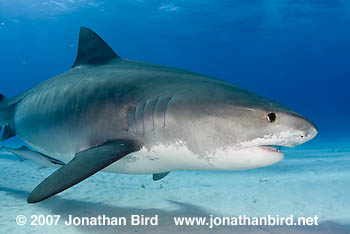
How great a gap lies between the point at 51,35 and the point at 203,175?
6211cm

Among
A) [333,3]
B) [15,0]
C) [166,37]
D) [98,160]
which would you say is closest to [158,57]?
[166,37]

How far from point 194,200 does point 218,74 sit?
94758 millimetres

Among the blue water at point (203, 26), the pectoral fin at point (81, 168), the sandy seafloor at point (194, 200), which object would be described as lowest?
the sandy seafloor at point (194, 200)

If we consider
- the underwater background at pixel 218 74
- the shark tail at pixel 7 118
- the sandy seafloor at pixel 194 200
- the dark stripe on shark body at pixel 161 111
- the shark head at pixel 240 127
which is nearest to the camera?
the shark head at pixel 240 127

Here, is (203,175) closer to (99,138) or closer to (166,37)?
(99,138)

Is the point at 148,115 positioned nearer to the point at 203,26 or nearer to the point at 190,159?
the point at 190,159

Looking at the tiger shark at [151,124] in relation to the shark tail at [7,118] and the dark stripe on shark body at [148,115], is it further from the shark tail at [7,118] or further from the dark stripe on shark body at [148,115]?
the shark tail at [7,118]

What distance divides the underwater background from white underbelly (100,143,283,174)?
82cm

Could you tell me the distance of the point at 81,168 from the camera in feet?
7.50

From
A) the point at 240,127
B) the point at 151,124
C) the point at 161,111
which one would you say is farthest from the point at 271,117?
the point at 151,124

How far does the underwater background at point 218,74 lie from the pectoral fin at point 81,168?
1.20 m

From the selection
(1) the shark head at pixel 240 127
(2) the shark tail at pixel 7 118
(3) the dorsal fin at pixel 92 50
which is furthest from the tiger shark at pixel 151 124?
(2) the shark tail at pixel 7 118

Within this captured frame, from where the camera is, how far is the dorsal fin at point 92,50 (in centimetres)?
425

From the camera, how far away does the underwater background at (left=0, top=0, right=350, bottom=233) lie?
14.6 feet
